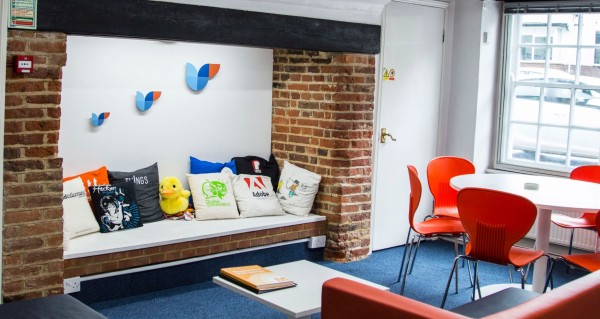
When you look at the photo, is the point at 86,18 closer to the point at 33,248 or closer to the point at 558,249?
the point at 33,248

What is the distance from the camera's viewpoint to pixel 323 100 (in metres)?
6.86

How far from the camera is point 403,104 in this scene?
24.2ft

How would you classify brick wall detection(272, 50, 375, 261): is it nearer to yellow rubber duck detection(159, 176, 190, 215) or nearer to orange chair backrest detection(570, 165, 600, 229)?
yellow rubber duck detection(159, 176, 190, 215)

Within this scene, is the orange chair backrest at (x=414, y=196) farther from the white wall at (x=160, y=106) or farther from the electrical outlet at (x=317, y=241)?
the white wall at (x=160, y=106)

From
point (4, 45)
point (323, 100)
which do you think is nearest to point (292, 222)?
point (323, 100)

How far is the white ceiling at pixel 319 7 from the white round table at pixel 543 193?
5.58 ft

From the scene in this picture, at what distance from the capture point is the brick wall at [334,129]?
6766 millimetres

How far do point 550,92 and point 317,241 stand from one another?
2.72 metres

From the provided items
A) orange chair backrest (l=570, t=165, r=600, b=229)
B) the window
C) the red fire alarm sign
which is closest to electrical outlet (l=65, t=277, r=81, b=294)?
the red fire alarm sign

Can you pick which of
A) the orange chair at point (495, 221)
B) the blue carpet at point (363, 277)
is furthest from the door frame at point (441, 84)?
the orange chair at point (495, 221)

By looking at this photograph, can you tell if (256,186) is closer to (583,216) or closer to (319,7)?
(319,7)

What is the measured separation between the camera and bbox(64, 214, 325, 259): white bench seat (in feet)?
17.7

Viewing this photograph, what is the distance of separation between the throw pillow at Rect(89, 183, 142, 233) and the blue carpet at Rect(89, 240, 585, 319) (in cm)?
58

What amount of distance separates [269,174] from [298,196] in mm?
386
